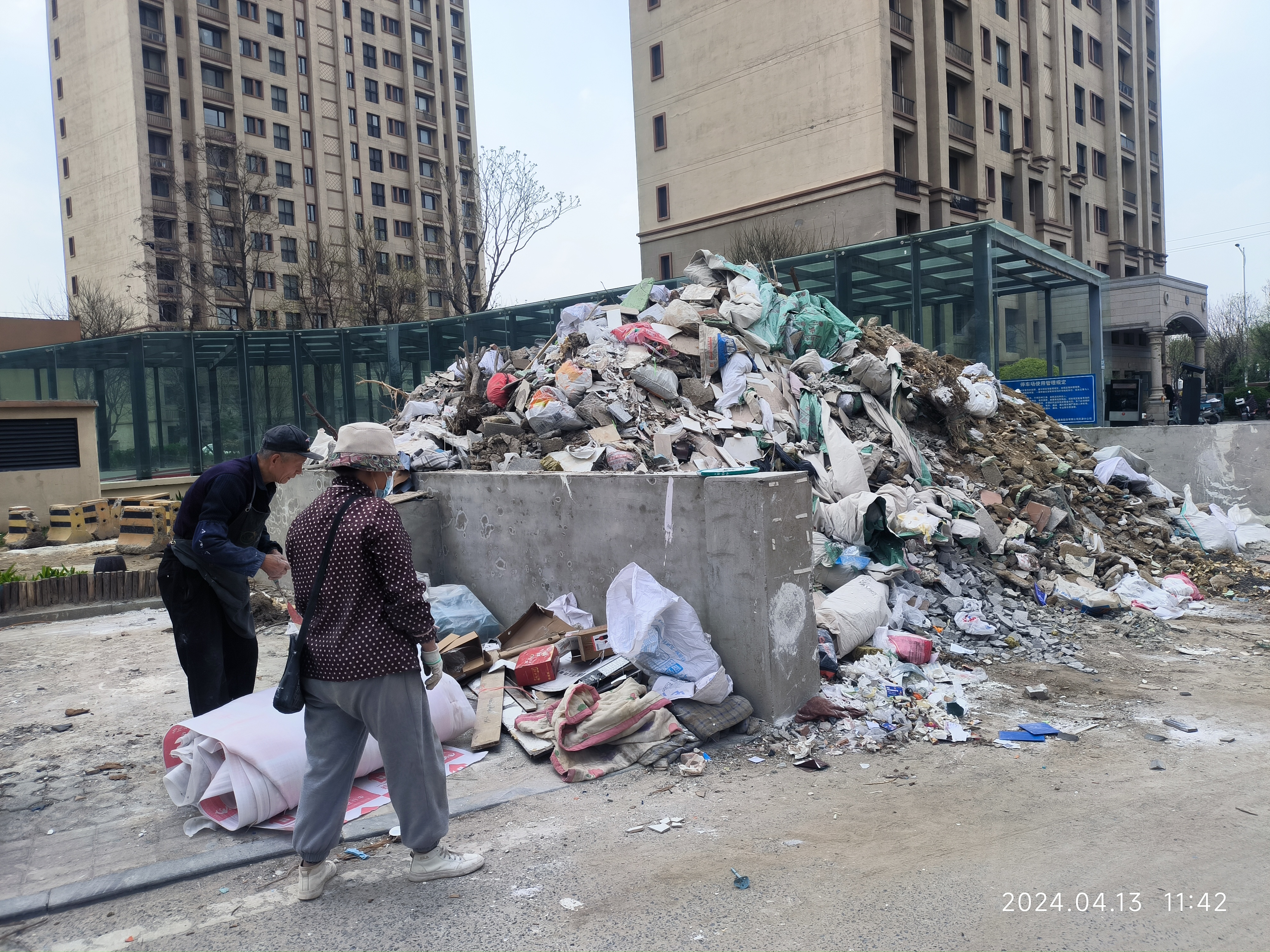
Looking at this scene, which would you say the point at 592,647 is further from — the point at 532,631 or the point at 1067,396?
the point at 1067,396

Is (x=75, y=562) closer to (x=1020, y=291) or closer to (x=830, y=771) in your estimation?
(x=830, y=771)

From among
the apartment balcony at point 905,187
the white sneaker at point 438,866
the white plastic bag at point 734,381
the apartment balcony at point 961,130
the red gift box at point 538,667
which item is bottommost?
the white sneaker at point 438,866

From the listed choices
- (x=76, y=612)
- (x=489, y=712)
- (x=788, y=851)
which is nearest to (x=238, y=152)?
(x=76, y=612)

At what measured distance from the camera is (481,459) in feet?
25.8

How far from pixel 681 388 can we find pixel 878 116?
22.3m

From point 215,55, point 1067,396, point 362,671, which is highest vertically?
point 215,55

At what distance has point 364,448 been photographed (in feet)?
10.1

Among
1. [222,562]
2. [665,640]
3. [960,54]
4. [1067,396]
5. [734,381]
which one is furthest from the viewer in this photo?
[960,54]

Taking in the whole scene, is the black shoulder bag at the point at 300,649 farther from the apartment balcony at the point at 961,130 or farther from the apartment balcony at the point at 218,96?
the apartment balcony at the point at 218,96

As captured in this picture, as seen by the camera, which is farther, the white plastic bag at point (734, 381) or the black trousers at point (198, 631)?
the white plastic bag at point (734, 381)

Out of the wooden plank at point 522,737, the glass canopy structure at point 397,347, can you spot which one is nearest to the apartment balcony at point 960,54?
the glass canopy structure at point 397,347

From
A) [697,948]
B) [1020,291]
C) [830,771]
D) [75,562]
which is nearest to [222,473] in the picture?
[697,948]

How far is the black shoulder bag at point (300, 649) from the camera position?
2.95 m

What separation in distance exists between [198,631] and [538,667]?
186cm
